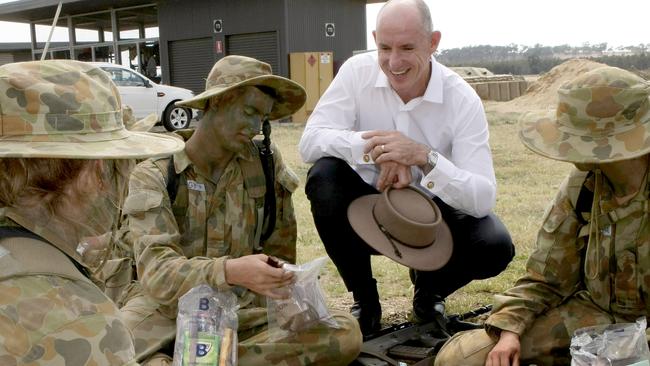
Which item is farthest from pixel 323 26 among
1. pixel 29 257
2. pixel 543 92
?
pixel 29 257

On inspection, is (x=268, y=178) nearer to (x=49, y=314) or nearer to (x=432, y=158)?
(x=432, y=158)

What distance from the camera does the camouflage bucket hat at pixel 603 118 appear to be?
2742 mm

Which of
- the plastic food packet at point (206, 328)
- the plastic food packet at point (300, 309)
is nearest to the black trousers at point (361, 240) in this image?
the plastic food packet at point (300, 309)

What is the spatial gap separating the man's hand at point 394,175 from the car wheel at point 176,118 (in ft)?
53.0

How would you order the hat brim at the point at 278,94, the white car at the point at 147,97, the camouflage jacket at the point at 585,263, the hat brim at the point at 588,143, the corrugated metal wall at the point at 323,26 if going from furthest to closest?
the corrugated metal wall at the point at 323,26 < the white car at the point at 147,97 < the hat brim at the point at 278,94 < the camouflage jacket at the point at 585,263 < the hat brim at the point at 588,143

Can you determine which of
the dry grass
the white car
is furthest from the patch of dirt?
the dry grass

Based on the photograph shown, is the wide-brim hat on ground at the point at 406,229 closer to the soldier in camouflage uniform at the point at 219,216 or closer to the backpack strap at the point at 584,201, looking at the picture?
the soldier in camouflage uniform at the point at 219,216

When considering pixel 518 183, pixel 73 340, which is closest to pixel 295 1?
A: pixel 518 183

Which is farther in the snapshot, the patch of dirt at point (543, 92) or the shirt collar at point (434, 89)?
the patch of dirt at point (543, 92)

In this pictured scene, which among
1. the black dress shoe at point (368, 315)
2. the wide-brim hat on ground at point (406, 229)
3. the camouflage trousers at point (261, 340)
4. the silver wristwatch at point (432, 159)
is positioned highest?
the silver wristwatch at point (432, 159)

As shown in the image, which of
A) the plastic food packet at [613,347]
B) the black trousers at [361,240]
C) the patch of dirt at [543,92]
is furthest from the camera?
the patch of dirt at [543,92]

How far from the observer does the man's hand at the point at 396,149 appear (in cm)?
373

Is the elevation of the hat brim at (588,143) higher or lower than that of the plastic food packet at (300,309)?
higher

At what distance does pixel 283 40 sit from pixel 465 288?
17.8 m
